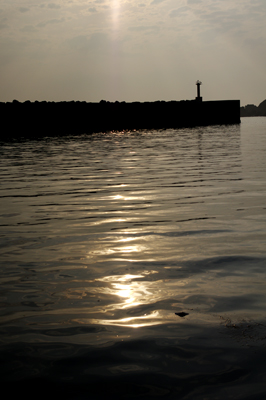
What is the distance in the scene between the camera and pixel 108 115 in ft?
241

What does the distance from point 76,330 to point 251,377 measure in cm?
123

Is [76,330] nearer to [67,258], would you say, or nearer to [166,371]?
[166,371]

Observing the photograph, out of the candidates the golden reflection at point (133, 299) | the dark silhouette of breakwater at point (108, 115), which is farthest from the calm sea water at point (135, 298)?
the dark silhouette of breakwater at point (108, 115)

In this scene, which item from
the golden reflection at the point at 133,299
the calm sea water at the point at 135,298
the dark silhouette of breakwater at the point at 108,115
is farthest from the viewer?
the dark silhouette of breakwater at the point at 108,115

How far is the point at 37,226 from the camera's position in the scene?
7012mm

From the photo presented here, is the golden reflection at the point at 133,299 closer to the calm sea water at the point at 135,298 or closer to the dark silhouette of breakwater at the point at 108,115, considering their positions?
the calm sea water at the point at 135,298

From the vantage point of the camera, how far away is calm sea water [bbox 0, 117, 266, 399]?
2787 millimetres

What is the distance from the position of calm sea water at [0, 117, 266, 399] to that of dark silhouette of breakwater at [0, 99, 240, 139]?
5097 cm

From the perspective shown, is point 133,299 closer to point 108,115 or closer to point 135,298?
point 135,298

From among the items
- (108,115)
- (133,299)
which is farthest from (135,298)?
(108,115)

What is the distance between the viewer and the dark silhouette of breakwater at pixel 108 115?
6031cm

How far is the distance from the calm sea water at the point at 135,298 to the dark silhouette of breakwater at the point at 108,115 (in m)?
51.0

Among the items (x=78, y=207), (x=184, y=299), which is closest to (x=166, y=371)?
(x=184, y=299)

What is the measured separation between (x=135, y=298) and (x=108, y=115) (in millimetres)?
70690
